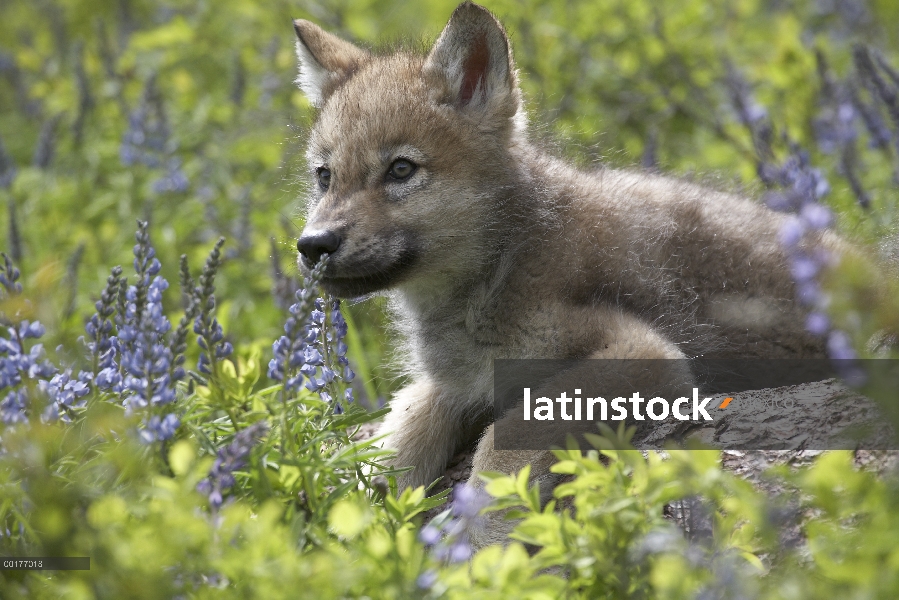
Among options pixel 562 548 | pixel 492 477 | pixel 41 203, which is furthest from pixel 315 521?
pixel 41 203

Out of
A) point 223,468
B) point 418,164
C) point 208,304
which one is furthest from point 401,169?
point 223,468

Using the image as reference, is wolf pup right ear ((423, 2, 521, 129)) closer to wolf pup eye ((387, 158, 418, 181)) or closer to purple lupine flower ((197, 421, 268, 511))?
wolf pup eye ((387, 158, 418, 181))

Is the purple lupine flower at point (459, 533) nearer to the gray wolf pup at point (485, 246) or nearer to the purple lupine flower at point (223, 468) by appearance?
the purple lupine flower at point (223, 468)

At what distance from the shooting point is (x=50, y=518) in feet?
4.83

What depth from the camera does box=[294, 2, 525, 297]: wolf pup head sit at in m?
3.03

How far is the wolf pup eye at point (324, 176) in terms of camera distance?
343 cm

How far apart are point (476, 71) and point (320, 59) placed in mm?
755

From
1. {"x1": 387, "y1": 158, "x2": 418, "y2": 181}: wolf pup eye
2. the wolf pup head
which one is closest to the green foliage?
the wolf pup head

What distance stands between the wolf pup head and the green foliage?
1.72 ft

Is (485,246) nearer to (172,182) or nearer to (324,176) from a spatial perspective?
(324,176)

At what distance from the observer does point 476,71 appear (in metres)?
3.41

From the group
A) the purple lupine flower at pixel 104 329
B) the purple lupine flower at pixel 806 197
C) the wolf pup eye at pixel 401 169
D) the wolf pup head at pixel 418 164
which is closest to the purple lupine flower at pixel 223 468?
the purple lupine flower at pixel 104 329

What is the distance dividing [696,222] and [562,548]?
196 centimetres

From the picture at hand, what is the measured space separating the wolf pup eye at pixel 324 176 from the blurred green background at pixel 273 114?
97cm
